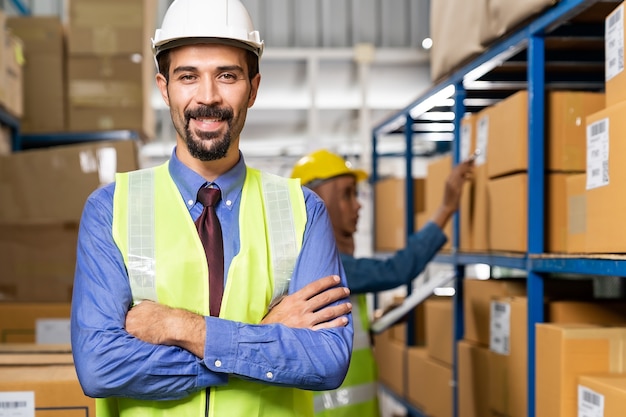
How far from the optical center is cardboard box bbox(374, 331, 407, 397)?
5180 mm

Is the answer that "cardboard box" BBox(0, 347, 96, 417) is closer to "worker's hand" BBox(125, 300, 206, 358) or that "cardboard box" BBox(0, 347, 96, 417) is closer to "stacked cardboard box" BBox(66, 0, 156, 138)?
"worker's hand" BBox(125, 300, 206, 358)

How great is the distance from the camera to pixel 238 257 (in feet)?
6.82

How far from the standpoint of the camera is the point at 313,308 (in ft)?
6.80

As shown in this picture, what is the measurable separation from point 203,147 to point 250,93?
0.69ft

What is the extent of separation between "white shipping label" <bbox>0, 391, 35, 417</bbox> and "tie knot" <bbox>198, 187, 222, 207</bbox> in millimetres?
886

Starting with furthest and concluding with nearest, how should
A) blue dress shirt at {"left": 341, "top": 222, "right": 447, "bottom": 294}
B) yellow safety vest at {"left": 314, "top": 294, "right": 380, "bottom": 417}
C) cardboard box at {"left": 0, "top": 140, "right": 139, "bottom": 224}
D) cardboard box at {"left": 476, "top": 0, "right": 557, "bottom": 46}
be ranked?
cardboard box at {"left": 0, "top": 140, "right": 139, "bottom": 224} → blue dress shirt at {"left": 341, "top": 222, "right": 447, "bottom": 294} → yellow safety vest at {"left": 314, "top": 294, "right": 380, "bottom": 417} → cardboard box at {"left": 476, "top": 0, "right": 557, "bottom": 46}

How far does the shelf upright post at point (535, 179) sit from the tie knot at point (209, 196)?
1323mm

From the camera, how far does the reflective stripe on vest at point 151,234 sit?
80.5 inches

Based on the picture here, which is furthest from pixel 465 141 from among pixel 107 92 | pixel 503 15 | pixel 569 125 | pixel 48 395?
pixel 107 92

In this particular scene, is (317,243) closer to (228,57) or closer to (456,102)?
(228,57)

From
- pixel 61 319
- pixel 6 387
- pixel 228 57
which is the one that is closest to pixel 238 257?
pixel 228 57

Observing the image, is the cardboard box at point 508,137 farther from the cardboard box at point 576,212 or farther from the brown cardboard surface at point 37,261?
the brown cardboard surface at point 37,261

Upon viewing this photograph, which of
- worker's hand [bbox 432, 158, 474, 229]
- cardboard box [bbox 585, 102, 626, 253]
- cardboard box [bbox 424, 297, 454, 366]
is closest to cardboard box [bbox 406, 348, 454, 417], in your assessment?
cardboard box [bbox 424, 297, 454, 366]

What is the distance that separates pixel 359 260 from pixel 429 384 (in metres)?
1.18
